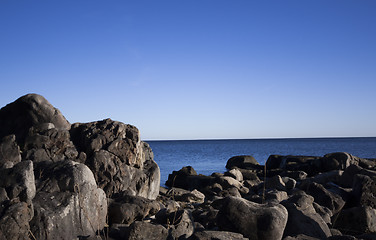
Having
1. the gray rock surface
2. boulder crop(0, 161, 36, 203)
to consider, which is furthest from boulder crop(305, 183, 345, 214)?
the gray rock surface

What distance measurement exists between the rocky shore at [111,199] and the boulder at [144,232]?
0.05ft

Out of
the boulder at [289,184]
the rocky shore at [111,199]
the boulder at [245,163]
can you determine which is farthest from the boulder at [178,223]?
the boulder at [245,163]

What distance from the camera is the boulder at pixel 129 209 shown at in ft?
27.4

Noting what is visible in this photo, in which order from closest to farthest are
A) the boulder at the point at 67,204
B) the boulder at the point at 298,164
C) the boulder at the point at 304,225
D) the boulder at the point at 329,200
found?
the boulder at the point at 67,204 → the boulder at the point at 304,225 → the boulder at the point at 329,200 → the boulder at the point at 298,164

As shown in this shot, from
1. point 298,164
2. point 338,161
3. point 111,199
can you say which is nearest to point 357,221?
point 111,199

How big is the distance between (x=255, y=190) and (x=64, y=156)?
9.96m

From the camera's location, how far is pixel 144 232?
636cm

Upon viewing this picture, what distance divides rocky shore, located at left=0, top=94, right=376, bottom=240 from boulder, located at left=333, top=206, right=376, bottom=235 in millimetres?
24

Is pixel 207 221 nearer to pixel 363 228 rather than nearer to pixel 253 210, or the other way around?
pixel 253 210

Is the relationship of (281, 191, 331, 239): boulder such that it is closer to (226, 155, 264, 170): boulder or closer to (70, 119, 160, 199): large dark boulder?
(70, 119, 160, 199): large dark boulder

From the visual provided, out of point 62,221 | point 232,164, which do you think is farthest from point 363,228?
point 232,164

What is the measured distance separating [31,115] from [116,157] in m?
3.54

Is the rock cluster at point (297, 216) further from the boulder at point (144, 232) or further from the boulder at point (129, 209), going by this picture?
the boulder at point (129, 209)

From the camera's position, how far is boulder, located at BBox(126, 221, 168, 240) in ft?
20.7
